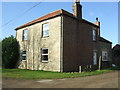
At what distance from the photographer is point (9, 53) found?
68.1 ft

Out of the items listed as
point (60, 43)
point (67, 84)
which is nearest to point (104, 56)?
point (60, 43)

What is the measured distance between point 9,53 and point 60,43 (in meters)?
9.99

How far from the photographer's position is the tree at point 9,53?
20.7 meters

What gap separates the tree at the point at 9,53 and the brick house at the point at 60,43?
1053mm

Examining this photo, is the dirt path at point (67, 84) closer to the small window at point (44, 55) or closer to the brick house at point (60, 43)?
the brick house at point (60, 43)

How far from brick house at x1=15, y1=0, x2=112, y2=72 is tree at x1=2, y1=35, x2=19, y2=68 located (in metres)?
1.05

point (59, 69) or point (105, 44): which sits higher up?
point (105, 44)

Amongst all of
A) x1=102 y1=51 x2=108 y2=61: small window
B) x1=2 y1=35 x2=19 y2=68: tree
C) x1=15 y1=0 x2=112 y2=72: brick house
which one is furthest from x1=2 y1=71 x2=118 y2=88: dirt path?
x1=102 y1=51 x2=108 y2=61: small window

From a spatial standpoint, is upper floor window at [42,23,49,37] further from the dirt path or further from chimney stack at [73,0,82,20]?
the dirt path

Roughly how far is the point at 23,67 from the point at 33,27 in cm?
660

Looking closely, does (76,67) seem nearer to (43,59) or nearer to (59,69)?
(59,69)

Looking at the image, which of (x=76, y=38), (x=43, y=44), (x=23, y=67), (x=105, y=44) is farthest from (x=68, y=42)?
(x=105, y=44)

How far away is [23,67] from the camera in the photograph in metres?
20.5

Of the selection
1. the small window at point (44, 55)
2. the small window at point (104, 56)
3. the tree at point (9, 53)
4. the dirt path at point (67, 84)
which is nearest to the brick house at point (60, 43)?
the small window at point (44, 55)
